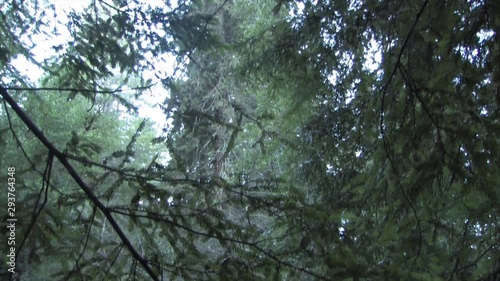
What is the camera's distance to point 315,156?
5.31m

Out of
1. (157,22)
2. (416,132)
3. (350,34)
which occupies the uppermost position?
(157,22)

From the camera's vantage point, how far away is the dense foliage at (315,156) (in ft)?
9.14

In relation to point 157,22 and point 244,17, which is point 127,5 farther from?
point 244,17

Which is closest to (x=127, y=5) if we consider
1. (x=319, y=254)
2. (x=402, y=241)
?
(x=319, y=254)

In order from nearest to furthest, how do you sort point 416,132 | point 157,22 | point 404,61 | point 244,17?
point 416,132, point 404,61, point 157,22, point 244,17

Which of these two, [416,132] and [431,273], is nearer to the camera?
[416,132]

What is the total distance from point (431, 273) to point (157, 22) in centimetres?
313

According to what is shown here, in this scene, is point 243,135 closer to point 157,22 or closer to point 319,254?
point 157,22

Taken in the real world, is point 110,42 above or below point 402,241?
above

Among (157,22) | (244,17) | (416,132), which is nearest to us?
(416,132)

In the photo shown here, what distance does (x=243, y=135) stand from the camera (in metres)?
7.34

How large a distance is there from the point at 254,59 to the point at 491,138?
304cm

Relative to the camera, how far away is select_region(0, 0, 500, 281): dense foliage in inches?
110

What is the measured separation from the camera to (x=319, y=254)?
3316 mm
